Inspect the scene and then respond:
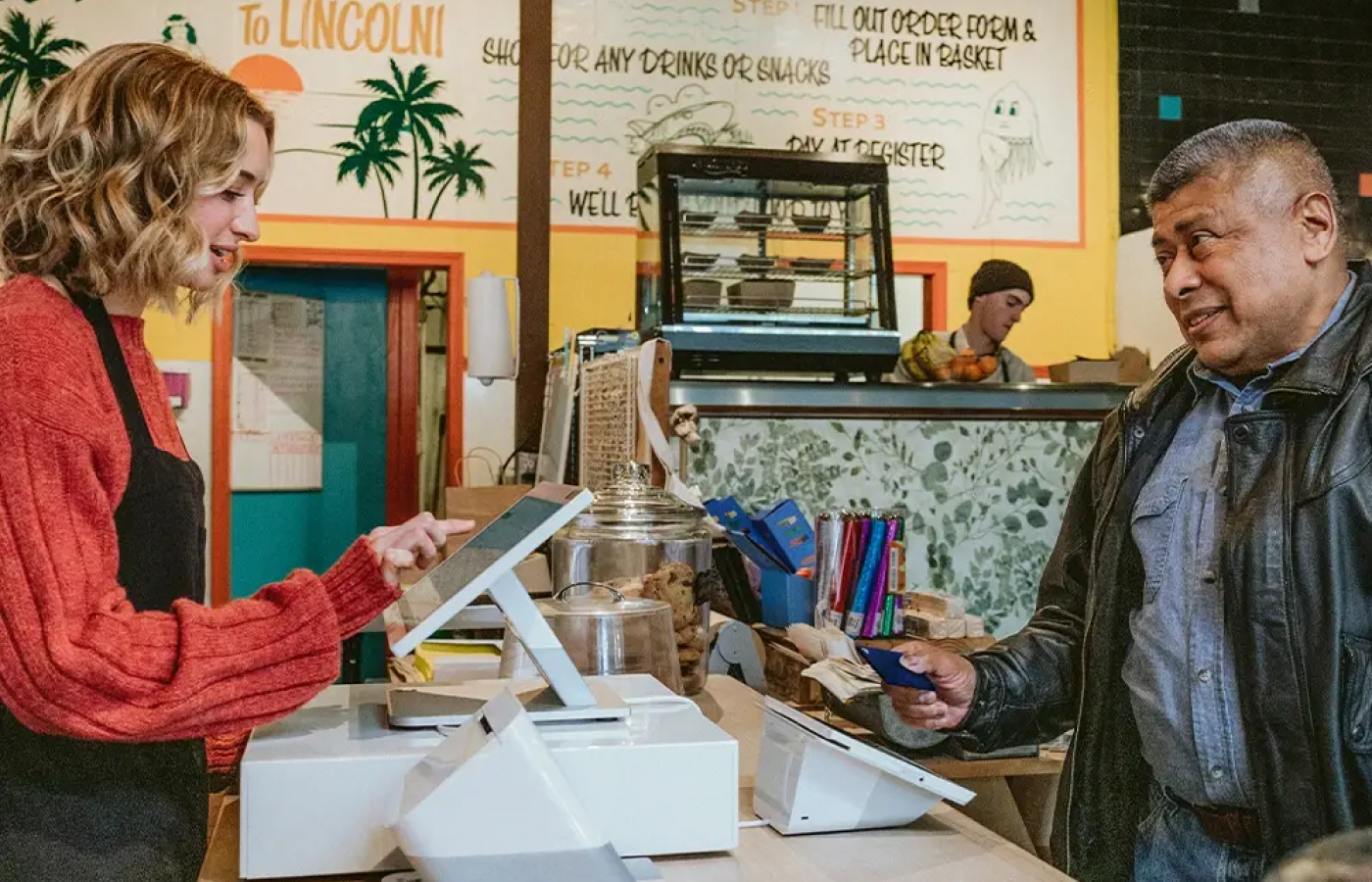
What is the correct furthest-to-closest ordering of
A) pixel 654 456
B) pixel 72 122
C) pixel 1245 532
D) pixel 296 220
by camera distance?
pixel 296 220 → pixel 654 456 → pixel 1245 532 → pixel 72 122

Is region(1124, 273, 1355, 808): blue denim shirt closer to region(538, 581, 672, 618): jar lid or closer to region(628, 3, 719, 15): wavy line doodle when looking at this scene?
region(538, 581, 672, 618): jar lid

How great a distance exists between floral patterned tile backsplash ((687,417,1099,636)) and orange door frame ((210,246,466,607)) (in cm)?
287

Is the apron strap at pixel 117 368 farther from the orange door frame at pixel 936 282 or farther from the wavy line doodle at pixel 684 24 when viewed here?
the orange door frame at pixel 936 282

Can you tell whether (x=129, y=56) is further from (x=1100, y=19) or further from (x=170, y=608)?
(x=1100, y=19)

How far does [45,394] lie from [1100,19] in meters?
6.59

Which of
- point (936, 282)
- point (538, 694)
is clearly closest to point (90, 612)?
point (538, 694)

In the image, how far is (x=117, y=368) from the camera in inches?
56.2

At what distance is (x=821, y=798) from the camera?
151 cm

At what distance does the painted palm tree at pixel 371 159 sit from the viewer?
6.02 meters

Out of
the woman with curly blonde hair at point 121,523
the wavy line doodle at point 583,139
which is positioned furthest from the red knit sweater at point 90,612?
the wavy line doodle at point 583,139

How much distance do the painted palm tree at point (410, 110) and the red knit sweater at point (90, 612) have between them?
16.1 feet

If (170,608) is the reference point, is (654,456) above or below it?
above

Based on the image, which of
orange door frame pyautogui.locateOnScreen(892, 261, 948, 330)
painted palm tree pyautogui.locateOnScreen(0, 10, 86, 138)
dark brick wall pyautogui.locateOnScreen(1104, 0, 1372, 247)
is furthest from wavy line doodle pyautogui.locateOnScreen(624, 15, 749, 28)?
painted palm tree pyautogui.locateOnScreen(0, 10, 86, 138)

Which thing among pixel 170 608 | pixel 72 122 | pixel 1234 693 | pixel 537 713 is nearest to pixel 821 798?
pixel 537 713
